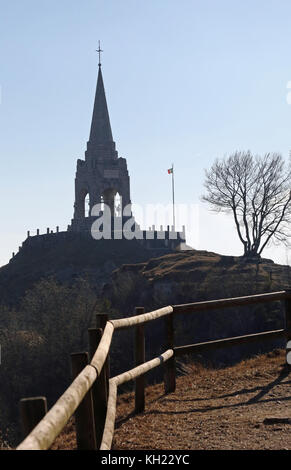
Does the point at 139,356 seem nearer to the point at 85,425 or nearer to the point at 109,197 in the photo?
the point at 85,425

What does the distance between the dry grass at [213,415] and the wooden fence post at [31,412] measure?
3391 mm

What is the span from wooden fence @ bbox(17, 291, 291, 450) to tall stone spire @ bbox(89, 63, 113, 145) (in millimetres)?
75946

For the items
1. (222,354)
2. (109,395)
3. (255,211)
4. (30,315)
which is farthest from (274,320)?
(109,395)

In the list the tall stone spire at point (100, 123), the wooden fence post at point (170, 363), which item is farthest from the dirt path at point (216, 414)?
the tall stone spire at point (100, 123)

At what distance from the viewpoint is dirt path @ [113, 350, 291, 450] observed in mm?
6259

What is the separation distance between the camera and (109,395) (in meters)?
5.82

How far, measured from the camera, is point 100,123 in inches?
→ 3314

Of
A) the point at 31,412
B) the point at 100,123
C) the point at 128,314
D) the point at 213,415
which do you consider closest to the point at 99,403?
the point at 31,412

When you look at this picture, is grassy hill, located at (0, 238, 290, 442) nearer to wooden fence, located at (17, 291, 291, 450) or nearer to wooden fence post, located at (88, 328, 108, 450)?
wooden fence, located at (17, 291, 291, 450)

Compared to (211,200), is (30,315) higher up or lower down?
lower down

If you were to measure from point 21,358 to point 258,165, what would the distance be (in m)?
26.7

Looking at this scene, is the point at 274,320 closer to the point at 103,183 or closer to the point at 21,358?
the point at 21,358

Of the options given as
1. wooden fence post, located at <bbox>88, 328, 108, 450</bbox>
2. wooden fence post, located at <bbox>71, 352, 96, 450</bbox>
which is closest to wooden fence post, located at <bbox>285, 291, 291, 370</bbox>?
wooden fence post, located at <bbox>88, 328, 108, 450</bbox>

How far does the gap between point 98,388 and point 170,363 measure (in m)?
3.99
